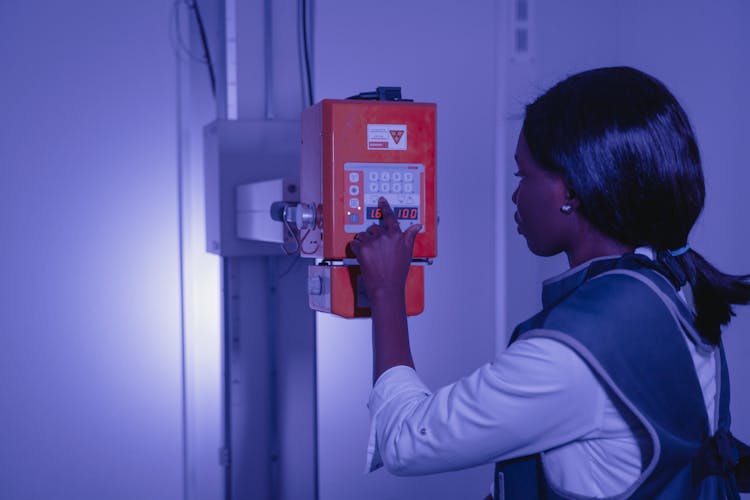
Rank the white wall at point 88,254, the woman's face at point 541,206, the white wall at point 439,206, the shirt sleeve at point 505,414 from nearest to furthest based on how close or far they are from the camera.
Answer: the shirt sleeve at point 505,414 < the woman's face at point 541,206 < the white wall at point 439,206 < the white wall at point 88,254

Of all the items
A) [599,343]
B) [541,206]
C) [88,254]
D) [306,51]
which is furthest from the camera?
[88,254]

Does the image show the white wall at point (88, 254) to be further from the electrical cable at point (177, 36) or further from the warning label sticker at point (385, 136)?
the warning label sticker at point (385, 136)

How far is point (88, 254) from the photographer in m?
1.75

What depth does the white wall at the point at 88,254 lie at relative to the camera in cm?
170

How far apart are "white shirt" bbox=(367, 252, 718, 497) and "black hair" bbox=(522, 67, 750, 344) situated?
0.50 feet

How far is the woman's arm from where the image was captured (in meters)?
0.98

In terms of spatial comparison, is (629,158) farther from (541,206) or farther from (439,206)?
(439,206)

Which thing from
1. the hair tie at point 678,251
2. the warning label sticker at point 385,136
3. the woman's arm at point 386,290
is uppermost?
the warning label sticker at point 385,136

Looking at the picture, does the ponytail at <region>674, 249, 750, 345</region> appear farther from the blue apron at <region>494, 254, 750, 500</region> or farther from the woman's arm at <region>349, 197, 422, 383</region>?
the woman's arm at <region>349, 197, 422, 383</region>

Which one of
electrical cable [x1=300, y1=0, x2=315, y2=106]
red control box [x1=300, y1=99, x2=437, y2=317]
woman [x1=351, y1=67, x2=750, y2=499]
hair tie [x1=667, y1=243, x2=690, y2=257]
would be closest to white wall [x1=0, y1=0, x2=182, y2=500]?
electrical cable [x1=300, y1=0, x2=315, y2=106]

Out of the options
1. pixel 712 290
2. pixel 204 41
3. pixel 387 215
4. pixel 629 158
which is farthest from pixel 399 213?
pixel 204 41

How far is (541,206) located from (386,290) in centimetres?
24

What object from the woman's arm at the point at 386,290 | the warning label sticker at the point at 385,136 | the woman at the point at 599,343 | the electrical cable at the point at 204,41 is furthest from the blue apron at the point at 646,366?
the electrical cable at the point at 204,41

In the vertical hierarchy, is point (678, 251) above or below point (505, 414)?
above
